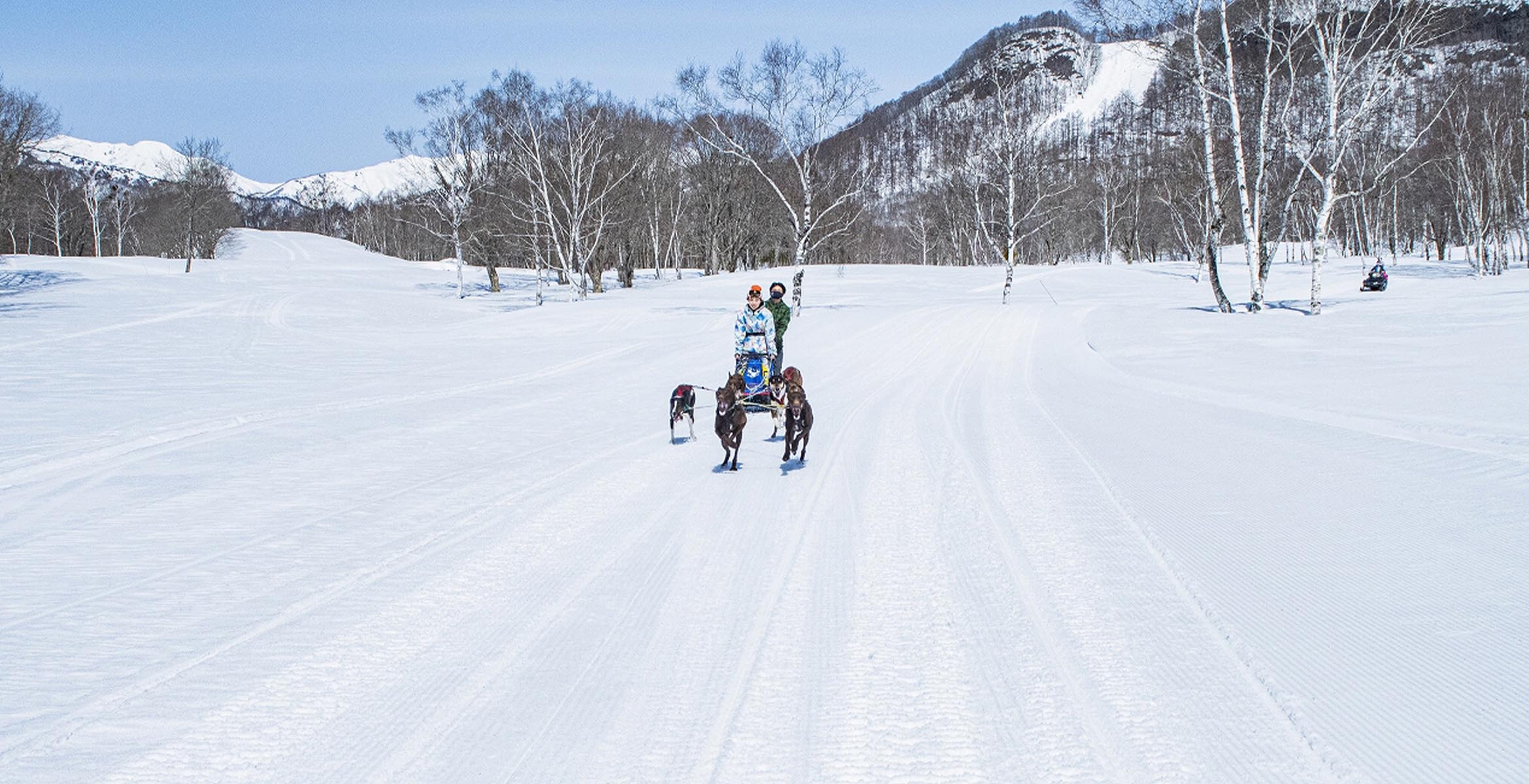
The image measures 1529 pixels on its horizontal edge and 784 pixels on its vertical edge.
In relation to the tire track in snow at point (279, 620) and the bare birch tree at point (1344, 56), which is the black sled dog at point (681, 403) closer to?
the tire track in snow at point (279, 620)

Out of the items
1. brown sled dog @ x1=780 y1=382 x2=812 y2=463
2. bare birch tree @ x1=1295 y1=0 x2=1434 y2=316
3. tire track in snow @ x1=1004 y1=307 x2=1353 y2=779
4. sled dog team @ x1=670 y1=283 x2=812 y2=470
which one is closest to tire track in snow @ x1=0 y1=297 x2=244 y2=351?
sled dog team @ x1=670 y1=283 x2=812 y2=470

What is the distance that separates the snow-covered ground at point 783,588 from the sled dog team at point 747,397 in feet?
1.01

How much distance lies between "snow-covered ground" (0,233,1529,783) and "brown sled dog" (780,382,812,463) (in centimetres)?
24

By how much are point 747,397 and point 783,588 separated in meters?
4.53

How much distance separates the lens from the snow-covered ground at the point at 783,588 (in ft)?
10.7

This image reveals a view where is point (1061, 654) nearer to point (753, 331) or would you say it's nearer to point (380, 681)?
point (380, 681)

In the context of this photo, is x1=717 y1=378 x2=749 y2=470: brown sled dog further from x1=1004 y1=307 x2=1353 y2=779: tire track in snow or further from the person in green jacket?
x1=1004 y1=307 x2=1353 y2=779: tire track in snow

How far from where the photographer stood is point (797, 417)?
8.45 meters

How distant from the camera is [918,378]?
15875 mm

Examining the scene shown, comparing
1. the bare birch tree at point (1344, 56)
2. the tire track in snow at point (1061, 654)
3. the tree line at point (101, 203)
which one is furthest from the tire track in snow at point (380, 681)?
the tree line at point (101, 203)

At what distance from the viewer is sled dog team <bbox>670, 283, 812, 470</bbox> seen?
8242 millimetres

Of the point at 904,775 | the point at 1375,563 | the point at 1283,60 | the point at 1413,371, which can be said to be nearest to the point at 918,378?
the point at 1413,371

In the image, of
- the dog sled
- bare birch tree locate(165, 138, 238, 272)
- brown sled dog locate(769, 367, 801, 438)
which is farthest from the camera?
bare birch tree locate(165, 138, 238, 272)

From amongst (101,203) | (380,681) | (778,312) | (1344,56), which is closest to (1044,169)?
(1344,56)
